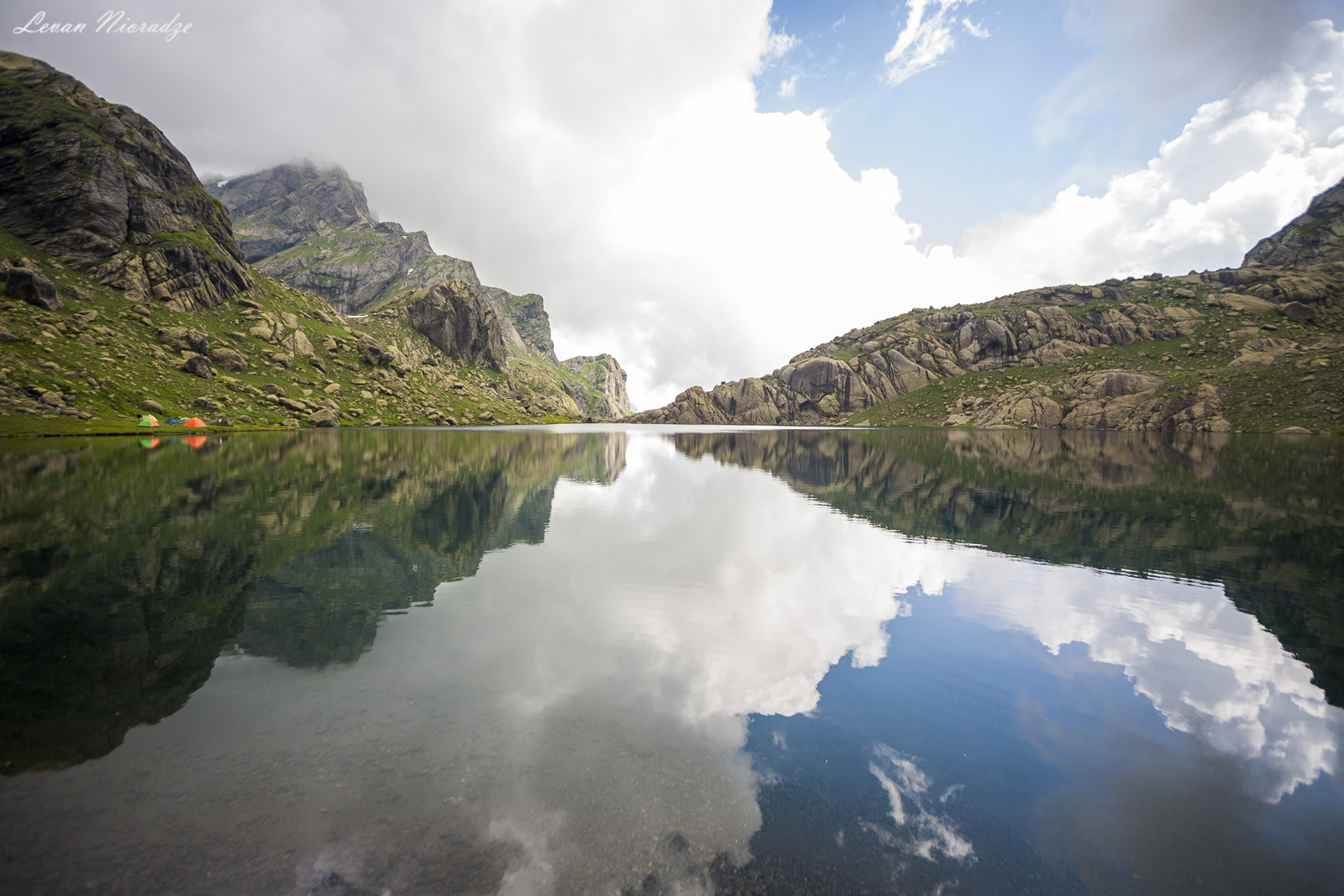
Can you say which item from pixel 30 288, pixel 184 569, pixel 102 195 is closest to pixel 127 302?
pixel 30 288

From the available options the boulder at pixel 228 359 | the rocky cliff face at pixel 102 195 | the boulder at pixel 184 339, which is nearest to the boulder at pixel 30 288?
the boulder at pixel 184 339

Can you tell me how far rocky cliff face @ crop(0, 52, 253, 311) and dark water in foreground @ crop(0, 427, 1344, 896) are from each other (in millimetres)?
172874

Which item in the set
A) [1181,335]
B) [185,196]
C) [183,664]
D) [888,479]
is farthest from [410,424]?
[1181,335]

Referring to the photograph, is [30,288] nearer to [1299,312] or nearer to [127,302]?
[127,302]

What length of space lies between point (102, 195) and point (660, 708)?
22119cm

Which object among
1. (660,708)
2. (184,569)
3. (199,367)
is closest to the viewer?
(660,708)

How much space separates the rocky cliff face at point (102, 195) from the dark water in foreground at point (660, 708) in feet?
567

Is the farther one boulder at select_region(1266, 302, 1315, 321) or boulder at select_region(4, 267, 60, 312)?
boulder at select_region(1266, 302, 1315, 321)

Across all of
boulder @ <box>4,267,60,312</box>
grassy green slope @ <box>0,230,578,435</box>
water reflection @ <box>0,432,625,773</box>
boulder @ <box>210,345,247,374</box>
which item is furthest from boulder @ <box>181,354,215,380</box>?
water reflection @ <box>0,432,625,773</box>

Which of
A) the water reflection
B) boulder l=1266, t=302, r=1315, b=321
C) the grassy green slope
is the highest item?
boulder l=1266, t=302, r=1315, b=321

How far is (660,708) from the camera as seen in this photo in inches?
441

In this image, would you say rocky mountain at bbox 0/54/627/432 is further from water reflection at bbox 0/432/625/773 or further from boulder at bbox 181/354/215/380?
water reflection at bbox 0/432/625/773

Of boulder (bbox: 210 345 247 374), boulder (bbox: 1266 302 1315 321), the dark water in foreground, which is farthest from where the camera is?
boulder (bbox: 1266 302 1315 321)

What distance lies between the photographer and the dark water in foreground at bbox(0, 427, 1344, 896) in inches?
279
